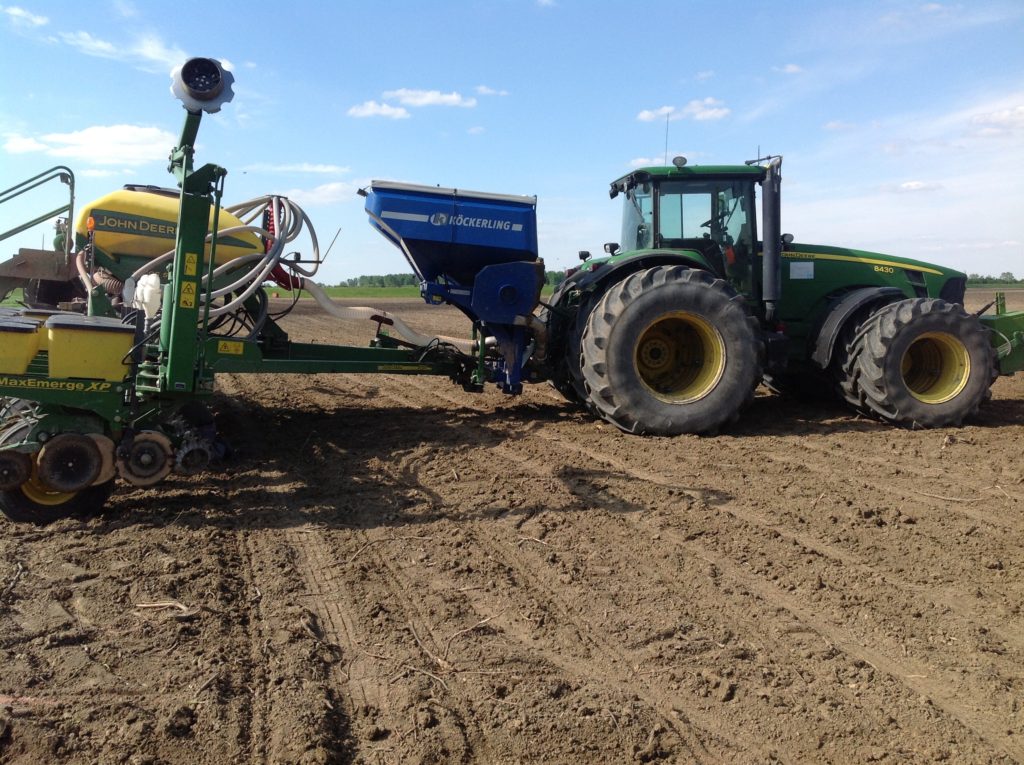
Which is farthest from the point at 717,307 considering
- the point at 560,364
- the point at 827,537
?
the point at 827,537

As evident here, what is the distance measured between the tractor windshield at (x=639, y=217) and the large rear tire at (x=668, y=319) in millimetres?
774

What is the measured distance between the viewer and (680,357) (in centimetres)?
697

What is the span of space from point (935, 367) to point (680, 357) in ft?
7.50

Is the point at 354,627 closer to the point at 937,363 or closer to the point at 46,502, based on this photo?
the point at 46,502

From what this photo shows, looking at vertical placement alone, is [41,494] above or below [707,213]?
below

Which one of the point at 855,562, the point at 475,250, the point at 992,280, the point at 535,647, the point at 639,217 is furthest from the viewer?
the point at 992,280

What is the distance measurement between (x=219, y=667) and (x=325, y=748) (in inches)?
25.3

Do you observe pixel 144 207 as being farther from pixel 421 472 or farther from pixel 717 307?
pixel 717 307

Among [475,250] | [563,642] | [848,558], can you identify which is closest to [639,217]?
[475,250]

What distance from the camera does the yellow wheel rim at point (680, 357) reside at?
6508mm

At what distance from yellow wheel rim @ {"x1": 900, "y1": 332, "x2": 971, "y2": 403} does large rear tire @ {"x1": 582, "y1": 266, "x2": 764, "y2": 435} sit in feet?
5.20

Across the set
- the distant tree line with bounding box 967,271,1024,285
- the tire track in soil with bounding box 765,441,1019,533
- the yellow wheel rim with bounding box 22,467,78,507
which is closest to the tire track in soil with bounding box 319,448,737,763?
the yellow wheel rim with bounding box 22,467,78,507

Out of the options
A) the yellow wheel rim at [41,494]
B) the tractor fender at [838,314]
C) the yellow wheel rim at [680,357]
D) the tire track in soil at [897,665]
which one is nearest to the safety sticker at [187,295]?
the yellow wheel rim at [41,494]

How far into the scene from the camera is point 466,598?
11.1ft
